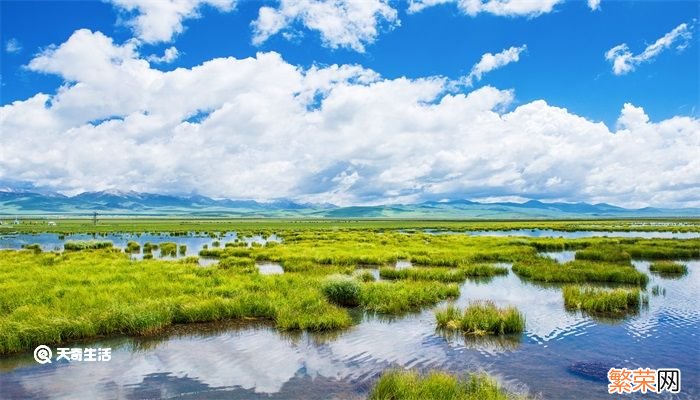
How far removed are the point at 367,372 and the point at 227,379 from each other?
14.1ft

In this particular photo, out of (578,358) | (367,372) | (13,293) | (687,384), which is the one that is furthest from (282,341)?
(13,293)

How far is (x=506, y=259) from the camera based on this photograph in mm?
43500

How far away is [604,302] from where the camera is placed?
21.8 m

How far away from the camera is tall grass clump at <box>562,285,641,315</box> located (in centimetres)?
2161

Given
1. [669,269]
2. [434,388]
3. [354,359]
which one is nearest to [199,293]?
[354,359]

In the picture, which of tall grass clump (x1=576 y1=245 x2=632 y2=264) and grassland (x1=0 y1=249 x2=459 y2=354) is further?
tall grass clump (x1=576 y1=245 x2=632 y2=264)

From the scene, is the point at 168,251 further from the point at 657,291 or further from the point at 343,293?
the point at 657,291

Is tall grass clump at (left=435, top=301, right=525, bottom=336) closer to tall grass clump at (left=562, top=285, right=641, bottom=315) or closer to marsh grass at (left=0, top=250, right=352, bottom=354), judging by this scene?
marsh grass at (left=0, top=250, right=352, bottom=354)

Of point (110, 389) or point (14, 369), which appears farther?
point (14, 369)

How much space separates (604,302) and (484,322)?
7739 millimetres

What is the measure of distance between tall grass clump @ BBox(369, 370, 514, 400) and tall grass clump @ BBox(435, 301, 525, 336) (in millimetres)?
5661

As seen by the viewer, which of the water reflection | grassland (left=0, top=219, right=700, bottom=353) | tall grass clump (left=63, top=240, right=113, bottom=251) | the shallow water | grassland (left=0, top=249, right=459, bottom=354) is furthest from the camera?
the water reflection

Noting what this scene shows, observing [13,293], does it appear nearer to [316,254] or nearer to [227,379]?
[227,379]

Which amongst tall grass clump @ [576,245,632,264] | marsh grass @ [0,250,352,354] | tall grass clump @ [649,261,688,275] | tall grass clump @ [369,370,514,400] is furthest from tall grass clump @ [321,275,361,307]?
tall grass clump @ [576,245,632,264]
